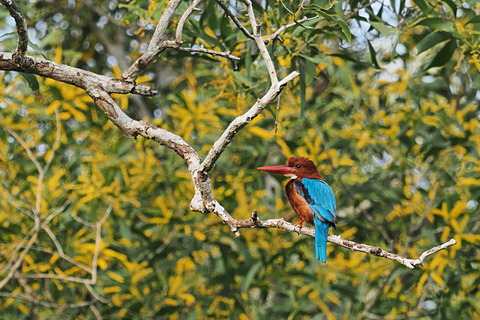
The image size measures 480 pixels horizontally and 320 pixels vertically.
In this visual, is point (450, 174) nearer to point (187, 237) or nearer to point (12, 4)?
point (187, 237)

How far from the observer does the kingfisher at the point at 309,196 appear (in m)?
2.91

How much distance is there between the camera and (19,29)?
1.90 m

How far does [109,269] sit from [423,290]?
6.11 ft

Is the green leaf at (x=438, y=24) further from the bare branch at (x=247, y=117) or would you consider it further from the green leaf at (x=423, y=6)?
the bare branch at (x=247, y=117)

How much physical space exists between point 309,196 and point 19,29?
58.8 inches

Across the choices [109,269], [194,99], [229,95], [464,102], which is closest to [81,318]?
[109,269]

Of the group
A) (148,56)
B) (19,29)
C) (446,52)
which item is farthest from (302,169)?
(19,29)

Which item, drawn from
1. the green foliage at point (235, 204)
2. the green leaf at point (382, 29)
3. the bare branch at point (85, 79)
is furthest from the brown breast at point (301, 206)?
the bare branch at point (85, 79)

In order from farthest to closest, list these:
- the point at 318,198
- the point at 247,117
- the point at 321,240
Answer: the point at 318,198
the point at 321,240
the point at 247,117

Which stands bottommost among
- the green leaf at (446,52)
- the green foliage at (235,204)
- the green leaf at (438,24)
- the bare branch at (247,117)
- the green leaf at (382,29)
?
the green foliage at (235,204)

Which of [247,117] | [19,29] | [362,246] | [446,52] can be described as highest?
[19,29]

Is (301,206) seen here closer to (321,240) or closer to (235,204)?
(321,240)

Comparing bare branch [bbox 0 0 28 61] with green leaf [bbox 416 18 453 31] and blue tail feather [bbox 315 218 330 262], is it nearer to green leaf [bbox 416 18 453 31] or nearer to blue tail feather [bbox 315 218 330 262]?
blue tail feather [bbox 315 218 330 262]

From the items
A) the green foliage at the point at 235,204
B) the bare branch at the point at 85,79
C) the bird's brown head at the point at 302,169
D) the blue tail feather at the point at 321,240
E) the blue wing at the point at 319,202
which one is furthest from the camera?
the green foliage at the point at 235,204
